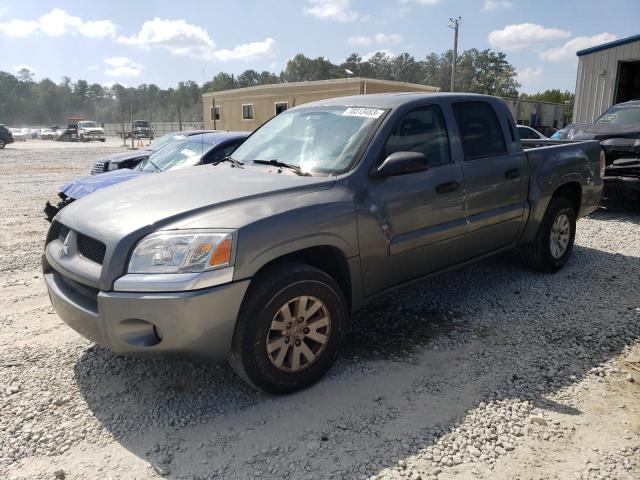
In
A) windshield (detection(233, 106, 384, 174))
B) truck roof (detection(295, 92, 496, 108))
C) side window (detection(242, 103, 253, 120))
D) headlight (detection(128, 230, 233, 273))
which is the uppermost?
side window (detection(242, 103, 253, 120))

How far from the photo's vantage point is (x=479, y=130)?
4.46 metres

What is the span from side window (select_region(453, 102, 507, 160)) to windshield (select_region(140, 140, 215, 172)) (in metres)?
4.43

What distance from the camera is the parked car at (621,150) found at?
8.36 meters

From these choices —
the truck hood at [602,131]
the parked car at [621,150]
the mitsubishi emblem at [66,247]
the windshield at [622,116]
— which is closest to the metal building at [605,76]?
the windshield at [622,116]

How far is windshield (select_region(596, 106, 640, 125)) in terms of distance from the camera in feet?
32.0

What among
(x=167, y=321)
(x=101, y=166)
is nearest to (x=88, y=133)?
(x=101, y=166)

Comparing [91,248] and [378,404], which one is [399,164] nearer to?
[378,404]

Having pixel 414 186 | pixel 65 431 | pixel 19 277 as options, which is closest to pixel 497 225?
pixel 414 186

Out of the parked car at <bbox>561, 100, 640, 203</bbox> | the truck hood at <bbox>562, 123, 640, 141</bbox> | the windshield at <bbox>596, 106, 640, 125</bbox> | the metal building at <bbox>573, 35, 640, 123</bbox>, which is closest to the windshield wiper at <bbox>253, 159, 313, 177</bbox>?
the parked car at <bbox>561, 100, 640, 203</bbox>

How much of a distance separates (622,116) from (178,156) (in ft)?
27.8

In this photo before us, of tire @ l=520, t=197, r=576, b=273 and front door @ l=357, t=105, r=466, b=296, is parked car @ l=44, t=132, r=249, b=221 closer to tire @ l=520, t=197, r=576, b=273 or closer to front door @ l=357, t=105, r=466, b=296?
front door @ l=357, t=105, r=466, b=296

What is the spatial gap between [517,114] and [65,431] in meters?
35.6

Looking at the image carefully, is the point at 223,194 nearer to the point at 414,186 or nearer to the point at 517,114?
the point at 414,186

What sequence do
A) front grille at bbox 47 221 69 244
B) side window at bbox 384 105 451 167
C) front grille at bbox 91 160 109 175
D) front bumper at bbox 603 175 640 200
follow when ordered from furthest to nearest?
front grille at bbox 91 160 109 175, front bumper at bbox 603 175 640 200, side window at bbox 384 105 451 167, front grille at bbox 47 221 69 244
